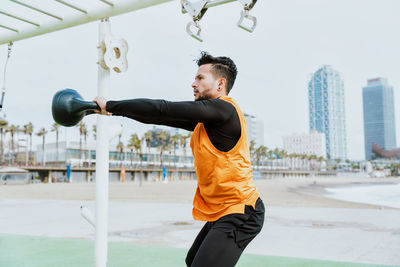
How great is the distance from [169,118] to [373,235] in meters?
6.89

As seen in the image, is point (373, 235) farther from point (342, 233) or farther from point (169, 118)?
point (169, 118)

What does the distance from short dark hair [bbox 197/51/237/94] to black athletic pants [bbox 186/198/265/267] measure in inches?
32.2

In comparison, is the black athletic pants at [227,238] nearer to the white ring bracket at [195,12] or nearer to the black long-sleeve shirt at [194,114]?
the black long-sleeve shirt at [194,114]

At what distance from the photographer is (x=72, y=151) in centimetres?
7812

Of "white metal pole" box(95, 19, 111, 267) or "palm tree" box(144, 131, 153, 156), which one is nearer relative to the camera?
"white metal pole" box(95, 19, 111, 267)

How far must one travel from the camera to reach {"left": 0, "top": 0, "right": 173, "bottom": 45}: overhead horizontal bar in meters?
3.38

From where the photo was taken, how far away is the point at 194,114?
75.9 inches

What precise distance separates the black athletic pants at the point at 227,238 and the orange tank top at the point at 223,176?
0.05 meters

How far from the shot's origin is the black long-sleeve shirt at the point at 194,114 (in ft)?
6.12

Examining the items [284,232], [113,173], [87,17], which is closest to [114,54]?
[87,17]

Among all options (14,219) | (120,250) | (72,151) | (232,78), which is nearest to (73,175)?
(72,151)

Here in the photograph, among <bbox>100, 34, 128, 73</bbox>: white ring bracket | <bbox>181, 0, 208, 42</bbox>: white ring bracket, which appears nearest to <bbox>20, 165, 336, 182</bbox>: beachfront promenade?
<bbox>100, 34, 128, 73</bbox>: white ring bracket

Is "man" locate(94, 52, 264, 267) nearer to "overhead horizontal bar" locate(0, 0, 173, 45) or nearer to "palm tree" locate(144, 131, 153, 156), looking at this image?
"overhead horizontal bar" locate(0, 0, 173, 45)

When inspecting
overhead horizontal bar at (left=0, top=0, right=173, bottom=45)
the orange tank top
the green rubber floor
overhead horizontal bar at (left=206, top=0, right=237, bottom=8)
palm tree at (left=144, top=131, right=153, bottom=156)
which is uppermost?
palm tree at (left=144, top=131, right=153, bottom=156)
